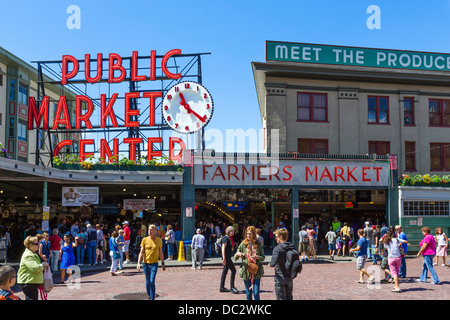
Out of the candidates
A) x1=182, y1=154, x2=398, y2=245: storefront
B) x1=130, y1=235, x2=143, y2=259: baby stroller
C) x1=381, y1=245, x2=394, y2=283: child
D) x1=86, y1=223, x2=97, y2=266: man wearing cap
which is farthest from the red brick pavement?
x1=182, y1=154, x2=398, y2=245: storefront

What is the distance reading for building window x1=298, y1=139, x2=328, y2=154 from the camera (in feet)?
95.0

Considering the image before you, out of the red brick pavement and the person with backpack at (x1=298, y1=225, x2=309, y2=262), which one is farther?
the person with backpack at (x1=298, y1=225, x2=309, y2=262)

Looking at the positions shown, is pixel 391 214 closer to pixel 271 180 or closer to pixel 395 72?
pixel 271 180

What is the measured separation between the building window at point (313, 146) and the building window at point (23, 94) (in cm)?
2710

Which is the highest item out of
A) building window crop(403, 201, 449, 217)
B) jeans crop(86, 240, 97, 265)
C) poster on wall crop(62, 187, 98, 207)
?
poster on wall crop(62, 187, 98, 207)

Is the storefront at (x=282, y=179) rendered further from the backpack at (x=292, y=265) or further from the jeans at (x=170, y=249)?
the backpack at (x=292, y=265)

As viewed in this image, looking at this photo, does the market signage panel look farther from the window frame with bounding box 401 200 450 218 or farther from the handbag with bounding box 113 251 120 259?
the handbag with bounding box 113 251 120 259

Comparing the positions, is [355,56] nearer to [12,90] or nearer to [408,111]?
[408,111]

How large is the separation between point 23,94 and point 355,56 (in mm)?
29850

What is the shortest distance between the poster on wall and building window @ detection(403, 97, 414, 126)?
19.5 metres

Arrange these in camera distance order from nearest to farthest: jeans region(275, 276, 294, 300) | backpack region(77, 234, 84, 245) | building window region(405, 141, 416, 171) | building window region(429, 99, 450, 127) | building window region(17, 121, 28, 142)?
1. jeans region(275, 276, 294, 300)
2. backpack region(77, 234, 84, 245)
3. building window region(405, 141, 416, 171)
4. building window region(429, 99, 450, 127)
5. building window region(17, 121, 28, 142)

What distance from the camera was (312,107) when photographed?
95.1 ft

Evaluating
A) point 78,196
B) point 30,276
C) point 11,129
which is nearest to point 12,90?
point 11,129
